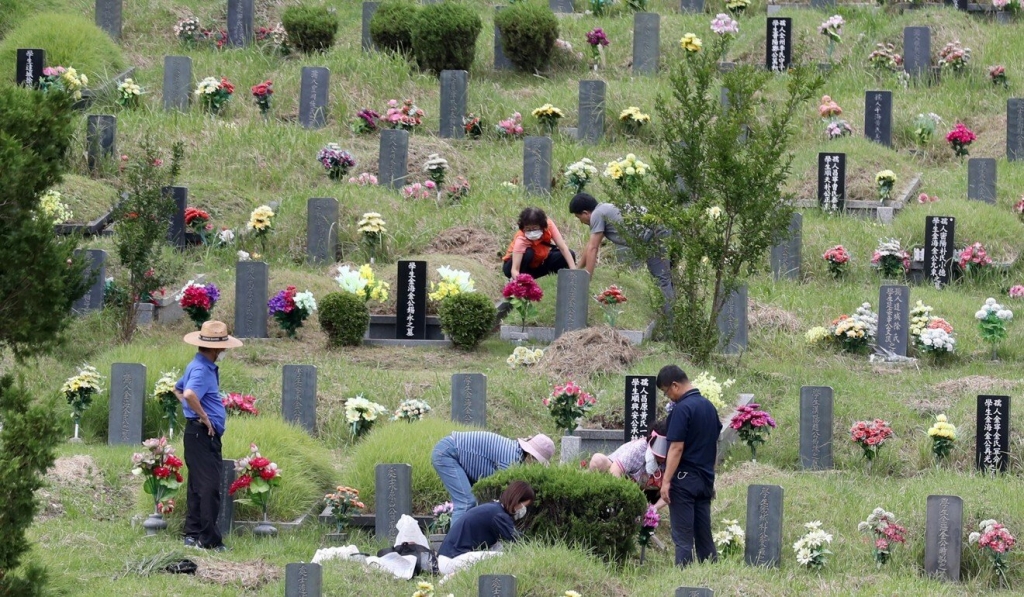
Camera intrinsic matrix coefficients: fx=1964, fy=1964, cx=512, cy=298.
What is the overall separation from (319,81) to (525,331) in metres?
6.05

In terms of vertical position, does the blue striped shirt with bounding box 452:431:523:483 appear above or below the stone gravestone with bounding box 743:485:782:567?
above

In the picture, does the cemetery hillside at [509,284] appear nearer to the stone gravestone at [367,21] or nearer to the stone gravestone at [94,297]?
the stone gravestone at [94,297]

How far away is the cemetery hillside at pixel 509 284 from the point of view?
12.5 meters

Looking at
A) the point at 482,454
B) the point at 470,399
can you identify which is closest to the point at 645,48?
the point at 470,399

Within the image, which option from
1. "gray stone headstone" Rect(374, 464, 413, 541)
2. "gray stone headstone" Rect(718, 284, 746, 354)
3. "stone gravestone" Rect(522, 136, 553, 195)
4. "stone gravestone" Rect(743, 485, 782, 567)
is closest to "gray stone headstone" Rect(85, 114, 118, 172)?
"stone gravestone" Rect(522, 136, 553, 195)

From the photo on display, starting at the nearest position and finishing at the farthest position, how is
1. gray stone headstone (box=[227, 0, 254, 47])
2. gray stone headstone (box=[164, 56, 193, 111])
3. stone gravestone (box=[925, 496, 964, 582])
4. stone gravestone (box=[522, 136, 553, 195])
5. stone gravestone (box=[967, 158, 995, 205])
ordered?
1. stone gravestone (box=[925, 496, 964, 582])
2. stone gravestone (box=[967, 158, 995, 205])
3. stone gravestone (box=[522, 136, 553, 195])
4. gray stone headstone (box=[164, 56, 193, 111])
5. gray stone headstone (box=[227, 0, 254, 47])

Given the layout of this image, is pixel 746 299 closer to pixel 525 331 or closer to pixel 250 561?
pixel 525 331

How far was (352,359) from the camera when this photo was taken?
17.0 metres

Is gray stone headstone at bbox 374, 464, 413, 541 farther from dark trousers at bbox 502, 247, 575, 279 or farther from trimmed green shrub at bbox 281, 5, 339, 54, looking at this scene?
trimmed green shrub at bbox 281, 5, 339, 54

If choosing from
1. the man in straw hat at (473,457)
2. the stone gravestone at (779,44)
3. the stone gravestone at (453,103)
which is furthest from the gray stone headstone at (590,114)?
the man in straw hat at (473,457)

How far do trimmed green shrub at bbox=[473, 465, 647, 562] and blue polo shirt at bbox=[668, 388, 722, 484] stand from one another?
1.30 ft

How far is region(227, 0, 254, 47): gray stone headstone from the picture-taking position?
82.6ft

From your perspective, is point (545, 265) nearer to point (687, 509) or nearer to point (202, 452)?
point (687, 509)

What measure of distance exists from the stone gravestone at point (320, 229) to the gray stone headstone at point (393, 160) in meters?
1.58
